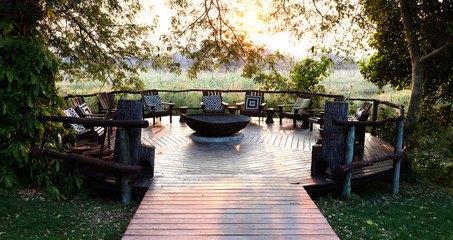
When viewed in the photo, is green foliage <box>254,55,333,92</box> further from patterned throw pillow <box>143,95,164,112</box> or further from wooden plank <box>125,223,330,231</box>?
wooden plank <box>125,223,330,231</box>

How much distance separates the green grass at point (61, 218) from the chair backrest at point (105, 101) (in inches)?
151

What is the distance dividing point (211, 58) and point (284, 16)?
6.67 ft

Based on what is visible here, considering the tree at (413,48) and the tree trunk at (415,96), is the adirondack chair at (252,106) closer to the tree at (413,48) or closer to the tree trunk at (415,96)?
the tree at (413,48)

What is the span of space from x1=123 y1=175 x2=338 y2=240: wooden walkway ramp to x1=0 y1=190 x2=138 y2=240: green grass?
39 centimetres

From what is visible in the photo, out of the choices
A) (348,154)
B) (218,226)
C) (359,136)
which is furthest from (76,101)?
(359,136)

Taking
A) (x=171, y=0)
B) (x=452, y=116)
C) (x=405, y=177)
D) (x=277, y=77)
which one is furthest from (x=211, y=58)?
(x=452, y=116)

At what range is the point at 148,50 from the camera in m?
8.71

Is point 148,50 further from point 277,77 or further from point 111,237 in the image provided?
point 111,237

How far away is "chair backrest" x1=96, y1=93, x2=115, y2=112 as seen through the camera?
7.62m

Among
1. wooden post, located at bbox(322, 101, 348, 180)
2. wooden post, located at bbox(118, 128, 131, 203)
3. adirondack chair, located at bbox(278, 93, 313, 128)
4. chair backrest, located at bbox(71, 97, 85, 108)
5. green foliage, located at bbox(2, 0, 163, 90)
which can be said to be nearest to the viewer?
wooden post, located at bbox(118, 128, 131, 203)

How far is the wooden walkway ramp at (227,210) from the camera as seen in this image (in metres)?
2.88

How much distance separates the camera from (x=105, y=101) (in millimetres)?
7949

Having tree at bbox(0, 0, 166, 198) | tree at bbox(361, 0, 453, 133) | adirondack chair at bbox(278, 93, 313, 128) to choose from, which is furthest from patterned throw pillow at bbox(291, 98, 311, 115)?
tree at bbox(0, 0, 166, 198)

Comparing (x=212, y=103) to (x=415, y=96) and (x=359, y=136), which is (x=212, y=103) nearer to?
(x=359, y=136)
